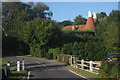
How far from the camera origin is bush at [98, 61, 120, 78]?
14.5 m

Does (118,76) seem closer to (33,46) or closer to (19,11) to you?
(33,46)

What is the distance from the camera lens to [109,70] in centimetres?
1516

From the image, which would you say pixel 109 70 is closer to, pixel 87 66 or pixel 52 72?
pixel 87 66

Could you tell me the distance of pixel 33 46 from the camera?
51531 mm

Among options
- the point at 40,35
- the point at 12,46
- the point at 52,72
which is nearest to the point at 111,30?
the point at 52,72

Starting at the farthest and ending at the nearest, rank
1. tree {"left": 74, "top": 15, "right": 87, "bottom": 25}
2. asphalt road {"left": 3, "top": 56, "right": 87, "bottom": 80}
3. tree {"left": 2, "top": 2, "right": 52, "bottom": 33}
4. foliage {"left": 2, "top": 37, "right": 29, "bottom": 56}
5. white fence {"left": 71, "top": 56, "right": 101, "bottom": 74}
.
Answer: tree {"left": 74, "top": 15, "right": 87, "bottom": 25}
tree {"left": 2, "top": 2, "right": 52, "bottom": 33}
foliage {"left": 2, "top": 37, "right": 29, "bottom": 56}
white fence {"left": 71, "top": 56, "right": 101, "bottom": 74}
asphalt road {"left": 3, "top": 56, "right": 87, "bottom": 80}

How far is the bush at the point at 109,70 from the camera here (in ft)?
47.6

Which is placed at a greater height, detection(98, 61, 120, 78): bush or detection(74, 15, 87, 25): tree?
detection(74, 15, 87, 25): tree

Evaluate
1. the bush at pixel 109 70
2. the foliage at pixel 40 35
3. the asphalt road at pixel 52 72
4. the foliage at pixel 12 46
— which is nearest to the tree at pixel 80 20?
the foliage at pixel 12 46

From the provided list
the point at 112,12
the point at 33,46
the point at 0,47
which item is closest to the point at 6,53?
the point at 0,47

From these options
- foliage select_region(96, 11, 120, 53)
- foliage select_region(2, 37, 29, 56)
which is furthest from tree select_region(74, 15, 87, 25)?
foliage select_region(96, 11, 120, 53)

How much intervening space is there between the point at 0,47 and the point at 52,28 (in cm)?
1505

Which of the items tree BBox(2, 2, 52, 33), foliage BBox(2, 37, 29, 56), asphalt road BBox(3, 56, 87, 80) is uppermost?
tree BBox(2, 2, 52, 33)

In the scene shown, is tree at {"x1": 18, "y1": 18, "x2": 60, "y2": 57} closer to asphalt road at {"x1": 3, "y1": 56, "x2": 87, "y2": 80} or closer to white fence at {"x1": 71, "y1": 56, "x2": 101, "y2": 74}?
white fence at {"x1": 71, "y1": 56, "x2": 101, "y2": 74}
